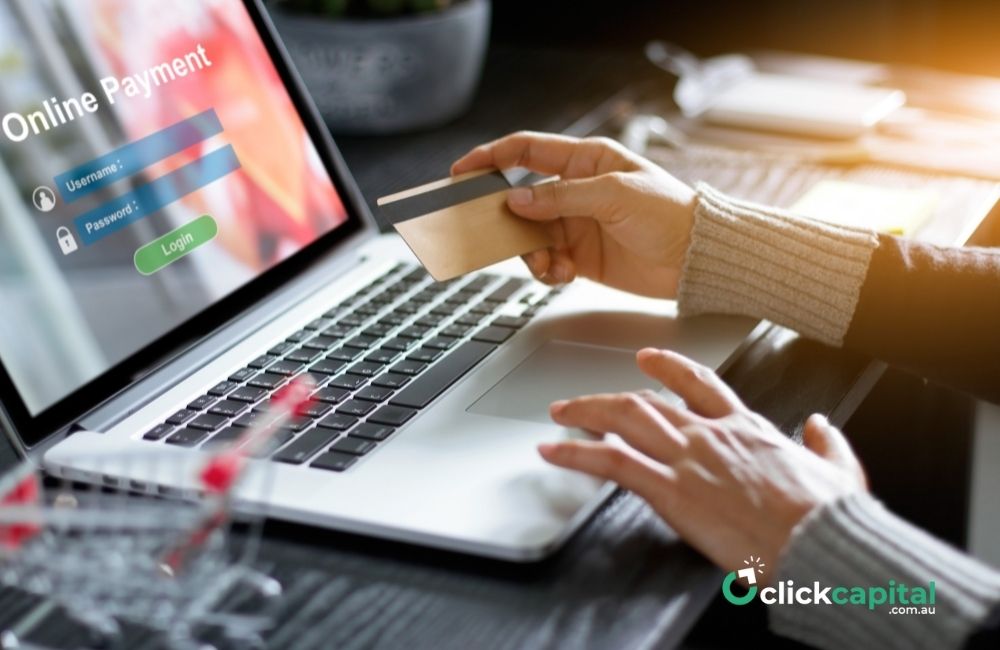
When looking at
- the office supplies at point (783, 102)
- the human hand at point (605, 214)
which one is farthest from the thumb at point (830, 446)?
the office supplies at point (783, 102)

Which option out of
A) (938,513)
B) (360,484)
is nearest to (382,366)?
(360,484)

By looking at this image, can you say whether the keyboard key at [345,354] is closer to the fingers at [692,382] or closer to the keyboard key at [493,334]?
the keyboard key at [493,334]

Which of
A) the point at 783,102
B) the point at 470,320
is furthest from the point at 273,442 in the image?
the point at 783,102

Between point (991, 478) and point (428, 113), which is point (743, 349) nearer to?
point (991, 478)

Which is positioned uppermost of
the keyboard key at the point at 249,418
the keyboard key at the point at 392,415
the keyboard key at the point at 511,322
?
the keyboard key at the point at 249,418

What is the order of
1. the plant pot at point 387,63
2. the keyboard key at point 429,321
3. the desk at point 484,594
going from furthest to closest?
the plant pot at point 387,63, the keyboard key at point 429,321, the desk at point 484,594

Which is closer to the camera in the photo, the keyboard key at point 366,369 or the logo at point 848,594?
the logo at point 848,594

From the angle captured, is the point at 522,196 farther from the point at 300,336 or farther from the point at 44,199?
the point at 44,199

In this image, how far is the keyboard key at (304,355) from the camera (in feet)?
2.81

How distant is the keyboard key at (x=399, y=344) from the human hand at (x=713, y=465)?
17 cm

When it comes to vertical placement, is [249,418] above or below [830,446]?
above

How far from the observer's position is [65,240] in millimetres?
792

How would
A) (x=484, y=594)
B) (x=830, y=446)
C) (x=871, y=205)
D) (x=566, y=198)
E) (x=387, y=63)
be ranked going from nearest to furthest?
(x=484, y=594) → (x=830, y=446) → (x=566, y=198) → (x=871, y=205) → (x=387, y=63)

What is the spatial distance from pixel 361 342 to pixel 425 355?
0.06 m
